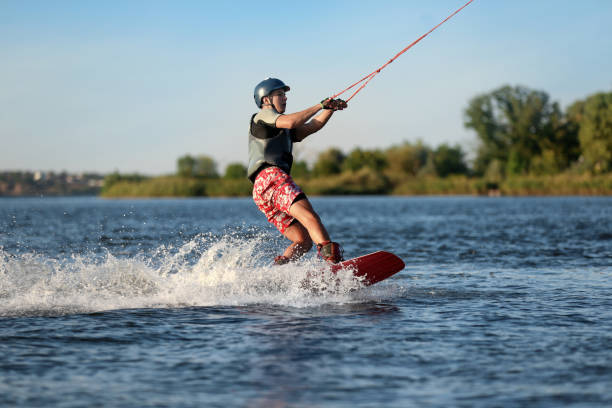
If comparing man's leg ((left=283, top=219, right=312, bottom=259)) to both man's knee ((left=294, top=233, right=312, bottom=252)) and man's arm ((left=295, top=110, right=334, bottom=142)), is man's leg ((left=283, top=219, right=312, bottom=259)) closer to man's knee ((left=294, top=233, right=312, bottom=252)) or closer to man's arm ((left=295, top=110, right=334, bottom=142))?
man's knee ((left=294, top=233, right=312, bottom=252))

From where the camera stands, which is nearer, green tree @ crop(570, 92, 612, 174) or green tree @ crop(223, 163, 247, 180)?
green tree @ crop(570, 92, 612, 174)

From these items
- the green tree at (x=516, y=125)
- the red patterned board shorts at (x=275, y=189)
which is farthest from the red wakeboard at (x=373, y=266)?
the green tree at (x=516, y=125)

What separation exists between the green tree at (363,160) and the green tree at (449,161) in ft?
26.7

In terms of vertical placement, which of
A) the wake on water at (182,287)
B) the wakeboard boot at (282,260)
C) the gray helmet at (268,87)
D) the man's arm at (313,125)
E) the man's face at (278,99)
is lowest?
the wake on water at (182,287)

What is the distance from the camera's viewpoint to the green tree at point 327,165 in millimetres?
103188

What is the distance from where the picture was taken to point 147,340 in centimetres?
538

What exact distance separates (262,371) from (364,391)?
74 cm

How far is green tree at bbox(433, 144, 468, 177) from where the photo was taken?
341ft

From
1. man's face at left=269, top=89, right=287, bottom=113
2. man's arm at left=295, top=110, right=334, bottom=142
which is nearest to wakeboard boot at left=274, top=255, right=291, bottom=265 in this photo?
man's arm at left=295, top=110, right=334, bottom=142

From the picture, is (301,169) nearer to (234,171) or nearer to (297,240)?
(234,171)

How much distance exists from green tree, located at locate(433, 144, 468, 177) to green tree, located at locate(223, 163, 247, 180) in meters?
28.6

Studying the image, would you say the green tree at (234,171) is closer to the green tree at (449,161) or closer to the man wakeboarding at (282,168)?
the green tree at (449,161)

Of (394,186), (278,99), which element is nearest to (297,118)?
(278,99)

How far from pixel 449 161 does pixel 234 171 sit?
32.2 m
